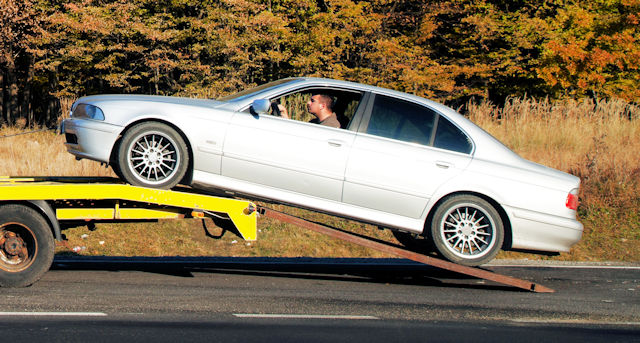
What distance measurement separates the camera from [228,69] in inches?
1094

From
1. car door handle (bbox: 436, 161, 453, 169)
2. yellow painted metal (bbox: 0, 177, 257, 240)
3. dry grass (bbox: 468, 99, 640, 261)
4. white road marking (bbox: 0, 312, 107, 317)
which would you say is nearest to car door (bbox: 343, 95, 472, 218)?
car door handle (bbox: 436, 161, 453, 169)

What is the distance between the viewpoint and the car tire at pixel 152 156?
6789 mm

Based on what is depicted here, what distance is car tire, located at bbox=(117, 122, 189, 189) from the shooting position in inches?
267

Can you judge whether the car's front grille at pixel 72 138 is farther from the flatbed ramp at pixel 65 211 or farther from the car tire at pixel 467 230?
the car tire at pixel 467 230

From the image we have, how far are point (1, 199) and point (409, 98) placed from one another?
12.9 feet

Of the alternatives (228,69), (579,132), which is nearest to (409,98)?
(579,132)

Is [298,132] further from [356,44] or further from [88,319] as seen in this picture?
[356,44]

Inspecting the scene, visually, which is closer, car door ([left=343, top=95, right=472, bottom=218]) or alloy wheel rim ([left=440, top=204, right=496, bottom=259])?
car door ([left=343, top=95, right=472, bottom=218])

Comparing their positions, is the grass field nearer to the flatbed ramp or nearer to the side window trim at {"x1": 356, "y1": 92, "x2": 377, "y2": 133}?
the flatbed ramp

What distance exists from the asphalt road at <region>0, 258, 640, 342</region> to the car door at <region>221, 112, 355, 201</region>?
107 cm

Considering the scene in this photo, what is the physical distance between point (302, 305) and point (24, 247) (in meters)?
2.53

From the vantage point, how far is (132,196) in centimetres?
639

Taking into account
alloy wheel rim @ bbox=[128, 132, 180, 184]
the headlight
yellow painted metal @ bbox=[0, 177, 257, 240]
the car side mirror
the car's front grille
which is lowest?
yellow painted metal @ bbox=[0, 177, 257, 240]

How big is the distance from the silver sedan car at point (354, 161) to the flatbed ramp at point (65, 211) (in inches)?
11.1
